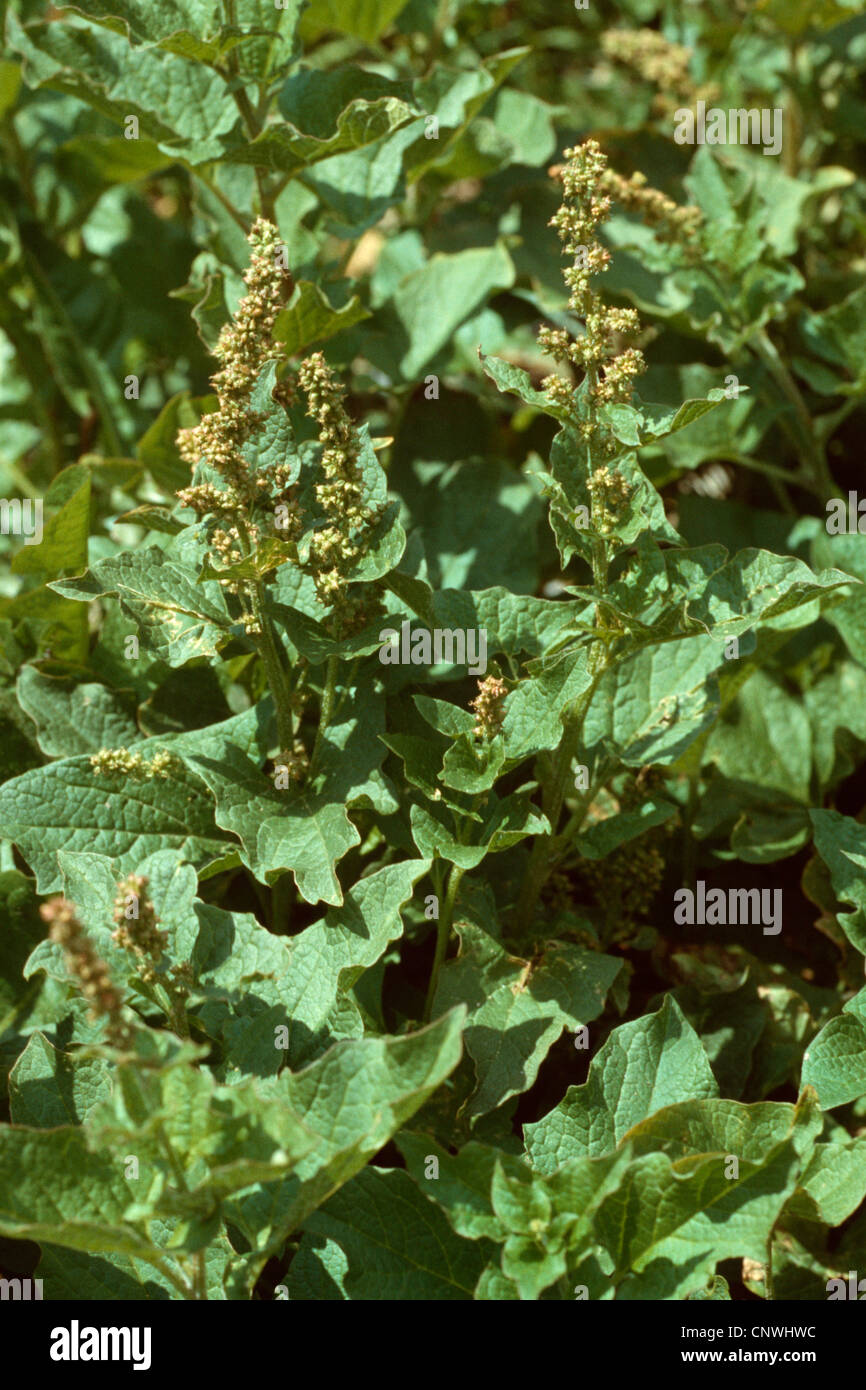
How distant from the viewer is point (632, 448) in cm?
226

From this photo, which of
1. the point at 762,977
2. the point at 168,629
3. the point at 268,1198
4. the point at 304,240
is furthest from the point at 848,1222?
the point at 304,240

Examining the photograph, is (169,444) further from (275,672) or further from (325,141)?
(275,672)

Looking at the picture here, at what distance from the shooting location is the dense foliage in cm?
210

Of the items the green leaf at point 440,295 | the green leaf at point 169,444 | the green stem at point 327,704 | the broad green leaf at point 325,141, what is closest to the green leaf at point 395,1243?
the green stem at point 327,704

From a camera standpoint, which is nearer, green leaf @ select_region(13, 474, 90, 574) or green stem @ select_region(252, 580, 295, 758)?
green stem @ select_region(252, 580, 295, 758)

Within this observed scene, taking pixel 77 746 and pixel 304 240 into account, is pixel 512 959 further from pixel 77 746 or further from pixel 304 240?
pixel 304 240

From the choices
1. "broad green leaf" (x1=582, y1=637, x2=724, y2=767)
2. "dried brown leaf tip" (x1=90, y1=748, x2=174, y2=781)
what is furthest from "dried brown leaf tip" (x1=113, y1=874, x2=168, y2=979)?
"broad green leaf" (x1=582, y1=637, x2=724, y2=767)

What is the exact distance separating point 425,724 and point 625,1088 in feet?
2.60

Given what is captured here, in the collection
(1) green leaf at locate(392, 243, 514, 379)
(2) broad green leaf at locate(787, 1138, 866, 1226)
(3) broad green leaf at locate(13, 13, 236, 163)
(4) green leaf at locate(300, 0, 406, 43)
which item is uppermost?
(4) green leaf at locate(300, 0, 406, 43)

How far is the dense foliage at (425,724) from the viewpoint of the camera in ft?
6.89

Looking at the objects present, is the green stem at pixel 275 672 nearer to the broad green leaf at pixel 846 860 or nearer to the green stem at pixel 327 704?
the green stem at pixel 327 704

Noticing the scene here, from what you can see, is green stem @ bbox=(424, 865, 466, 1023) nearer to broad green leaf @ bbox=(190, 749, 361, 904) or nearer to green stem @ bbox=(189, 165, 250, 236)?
broad green leaf @ bbox=(190, 749, 361, 904)

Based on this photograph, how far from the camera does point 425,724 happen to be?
8.63 feet

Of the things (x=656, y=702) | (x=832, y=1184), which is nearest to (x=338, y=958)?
(x=656, y=702)
